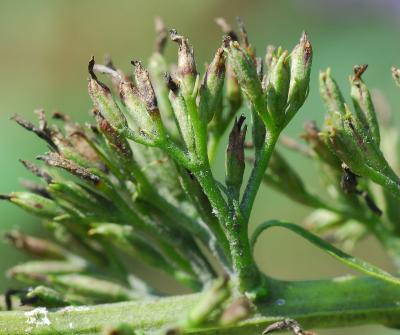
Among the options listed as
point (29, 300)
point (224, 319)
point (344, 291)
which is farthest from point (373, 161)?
point (29, 300)

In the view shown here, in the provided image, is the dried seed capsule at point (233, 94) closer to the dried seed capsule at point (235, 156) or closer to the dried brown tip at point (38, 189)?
the dried seed capsule at point (235, 156)

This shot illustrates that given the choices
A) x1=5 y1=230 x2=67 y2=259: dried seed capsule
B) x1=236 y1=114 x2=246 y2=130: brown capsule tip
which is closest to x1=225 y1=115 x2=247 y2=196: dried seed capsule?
x1=236 y1=114 x2=246 y2=130: brown capsule tip

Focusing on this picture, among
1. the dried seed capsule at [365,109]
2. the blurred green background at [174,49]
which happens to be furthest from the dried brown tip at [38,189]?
the blurred green background at [174,49]

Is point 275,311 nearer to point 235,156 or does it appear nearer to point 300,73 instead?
point 235,156

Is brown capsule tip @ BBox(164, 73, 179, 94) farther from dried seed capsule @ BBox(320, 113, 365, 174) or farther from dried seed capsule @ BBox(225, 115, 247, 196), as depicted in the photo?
dried seed capsule @ BBox(320, 113, 365, 174)

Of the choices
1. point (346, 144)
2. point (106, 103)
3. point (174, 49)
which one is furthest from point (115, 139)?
point (174, 49)

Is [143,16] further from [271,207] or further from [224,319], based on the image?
[224,319]

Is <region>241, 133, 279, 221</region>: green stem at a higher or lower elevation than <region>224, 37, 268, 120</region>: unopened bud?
lower
